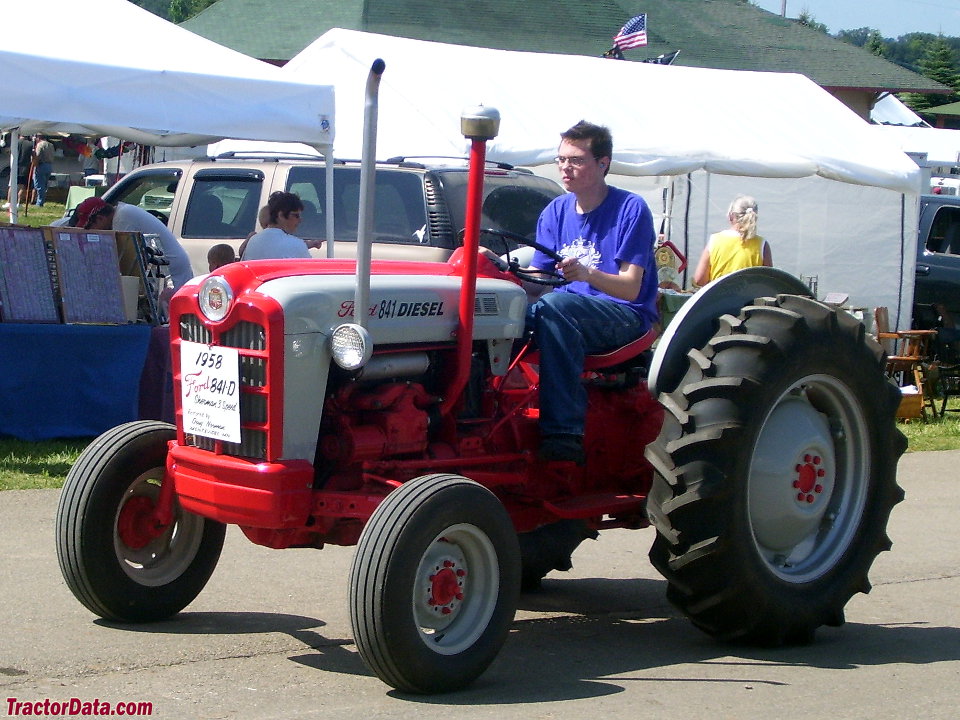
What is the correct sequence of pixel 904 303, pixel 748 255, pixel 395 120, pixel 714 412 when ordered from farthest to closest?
pixel 904 303 → pixel 395 120 → pixel 748 255 → pixel 714 412

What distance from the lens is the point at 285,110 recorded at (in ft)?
32.0

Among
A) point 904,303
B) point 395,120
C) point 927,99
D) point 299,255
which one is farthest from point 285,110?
point 927,99

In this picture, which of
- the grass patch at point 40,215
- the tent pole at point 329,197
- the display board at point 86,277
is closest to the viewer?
the display board at point 86,277

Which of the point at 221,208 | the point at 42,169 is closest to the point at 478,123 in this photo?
the point at 221,208

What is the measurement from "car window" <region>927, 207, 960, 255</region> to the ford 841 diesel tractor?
10946 mm

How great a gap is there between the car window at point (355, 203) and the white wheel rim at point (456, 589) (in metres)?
6.54

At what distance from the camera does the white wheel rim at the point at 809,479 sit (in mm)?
5227

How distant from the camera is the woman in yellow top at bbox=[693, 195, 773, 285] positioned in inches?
448

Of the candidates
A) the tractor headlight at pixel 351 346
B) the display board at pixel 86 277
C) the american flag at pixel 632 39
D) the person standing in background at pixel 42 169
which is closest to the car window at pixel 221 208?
the display board at pixel 86 277

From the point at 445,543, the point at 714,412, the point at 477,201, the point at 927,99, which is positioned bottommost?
the point at 445,543

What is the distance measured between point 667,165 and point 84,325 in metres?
6.35

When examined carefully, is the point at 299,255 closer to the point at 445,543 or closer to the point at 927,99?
the point at 445,543

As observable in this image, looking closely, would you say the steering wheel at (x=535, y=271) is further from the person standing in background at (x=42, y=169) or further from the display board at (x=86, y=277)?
the person standing in background at (x=42, y=169)

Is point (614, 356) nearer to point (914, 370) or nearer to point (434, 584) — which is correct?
point (434, 584)
